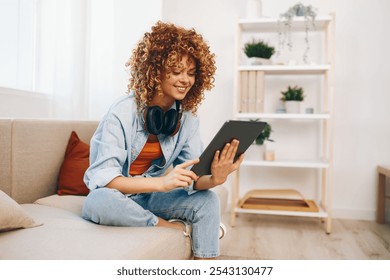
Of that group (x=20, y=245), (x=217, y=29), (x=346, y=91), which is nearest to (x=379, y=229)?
(x=346, y=91)

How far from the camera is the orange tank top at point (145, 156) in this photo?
4.82ft

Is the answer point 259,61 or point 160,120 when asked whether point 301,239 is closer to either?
point 259,61

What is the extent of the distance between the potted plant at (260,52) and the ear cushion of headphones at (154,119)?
1553 mm

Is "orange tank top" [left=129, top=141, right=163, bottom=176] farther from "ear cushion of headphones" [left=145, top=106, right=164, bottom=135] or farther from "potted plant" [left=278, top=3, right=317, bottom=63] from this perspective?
"potted plant" [left=278, top=3, right=317, bottom=63]

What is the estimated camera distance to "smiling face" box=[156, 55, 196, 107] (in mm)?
1380

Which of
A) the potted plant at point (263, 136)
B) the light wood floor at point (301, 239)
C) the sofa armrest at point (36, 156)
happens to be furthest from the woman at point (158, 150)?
the potted plant at point (263, 136)

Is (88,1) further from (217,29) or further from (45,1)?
(217,29)

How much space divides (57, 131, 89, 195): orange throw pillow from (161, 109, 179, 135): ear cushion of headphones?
63cm

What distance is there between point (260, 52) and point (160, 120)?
5.33ft

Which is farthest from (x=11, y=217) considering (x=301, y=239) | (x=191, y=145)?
(x=301, y=239)

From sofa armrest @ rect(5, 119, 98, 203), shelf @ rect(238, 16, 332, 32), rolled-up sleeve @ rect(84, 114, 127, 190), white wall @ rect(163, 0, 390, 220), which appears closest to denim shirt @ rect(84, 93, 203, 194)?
rolled-up sleeve @ rect(84, 114, 127, 190)

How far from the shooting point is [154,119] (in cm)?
138

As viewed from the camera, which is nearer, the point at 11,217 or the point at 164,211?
the point at 11,217

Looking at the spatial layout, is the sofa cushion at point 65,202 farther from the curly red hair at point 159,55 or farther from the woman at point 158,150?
the curly red hair at point 159,55
